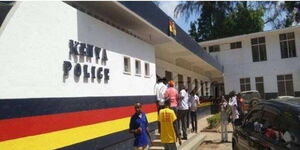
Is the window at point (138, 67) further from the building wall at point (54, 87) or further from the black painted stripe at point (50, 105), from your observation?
the black painted stripe at point (50, 105)

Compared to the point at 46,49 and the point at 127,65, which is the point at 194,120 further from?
the point at 46,49

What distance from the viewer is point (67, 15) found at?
25.6 feet

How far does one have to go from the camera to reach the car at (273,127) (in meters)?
4.72

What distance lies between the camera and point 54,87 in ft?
23.3

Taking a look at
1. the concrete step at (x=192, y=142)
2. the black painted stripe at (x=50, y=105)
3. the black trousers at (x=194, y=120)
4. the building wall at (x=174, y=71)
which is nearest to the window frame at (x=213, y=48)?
the building wall at (x=174, y=71)

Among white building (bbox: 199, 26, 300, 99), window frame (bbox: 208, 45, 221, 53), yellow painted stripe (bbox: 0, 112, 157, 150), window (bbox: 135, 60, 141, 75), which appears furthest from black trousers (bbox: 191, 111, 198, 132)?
window frame (bbox: 208, 45, 221, 53)

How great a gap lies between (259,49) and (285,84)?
12.7 feet

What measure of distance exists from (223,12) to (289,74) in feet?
57.8

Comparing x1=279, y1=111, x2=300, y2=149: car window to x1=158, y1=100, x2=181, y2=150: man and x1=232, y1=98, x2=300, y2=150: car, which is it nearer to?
x1=232, y1=98, x2=300, y2=150: car

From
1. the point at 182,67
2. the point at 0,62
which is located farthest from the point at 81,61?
the point at 182,67

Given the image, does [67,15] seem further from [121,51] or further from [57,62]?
[121,51]

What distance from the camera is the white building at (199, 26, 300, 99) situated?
31.2 m

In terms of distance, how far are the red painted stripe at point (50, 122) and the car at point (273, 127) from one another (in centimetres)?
339

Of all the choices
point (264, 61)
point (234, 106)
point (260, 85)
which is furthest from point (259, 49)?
point (234, 106)
